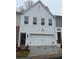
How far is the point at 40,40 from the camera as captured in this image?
6.16 feet

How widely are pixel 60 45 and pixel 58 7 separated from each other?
0.47m

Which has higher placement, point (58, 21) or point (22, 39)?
point (58, 21)

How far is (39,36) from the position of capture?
189 cm

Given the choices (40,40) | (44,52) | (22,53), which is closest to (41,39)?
(40,40)

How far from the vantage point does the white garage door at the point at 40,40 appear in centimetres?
185

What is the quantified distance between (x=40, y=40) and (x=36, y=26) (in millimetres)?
174

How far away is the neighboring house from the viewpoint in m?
1.83

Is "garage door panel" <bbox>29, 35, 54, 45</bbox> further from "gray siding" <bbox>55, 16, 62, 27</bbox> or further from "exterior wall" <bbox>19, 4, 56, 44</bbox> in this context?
"gray siding" <bbox>55, 16, 62, 27</bbox>

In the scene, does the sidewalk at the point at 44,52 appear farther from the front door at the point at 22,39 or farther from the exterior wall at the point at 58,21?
the exterior wall at the point at 58,21

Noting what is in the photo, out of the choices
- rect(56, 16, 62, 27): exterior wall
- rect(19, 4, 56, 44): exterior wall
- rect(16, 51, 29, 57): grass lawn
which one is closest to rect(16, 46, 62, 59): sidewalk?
rect(16, 51, 29, 57): grass lawn

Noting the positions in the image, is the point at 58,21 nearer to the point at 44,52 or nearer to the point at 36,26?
the point at 36,26
